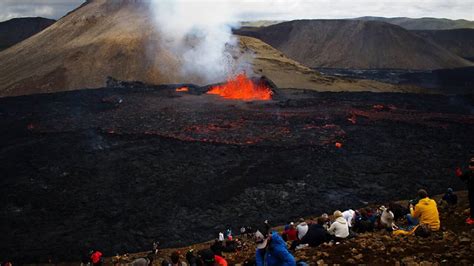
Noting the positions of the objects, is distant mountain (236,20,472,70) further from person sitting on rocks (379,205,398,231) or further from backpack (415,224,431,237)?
backpack (415,224,431,237)

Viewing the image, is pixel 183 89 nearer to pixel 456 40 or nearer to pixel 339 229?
pixel 339 229

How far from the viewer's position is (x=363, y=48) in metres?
114

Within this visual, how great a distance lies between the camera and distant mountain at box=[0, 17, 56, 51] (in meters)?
169

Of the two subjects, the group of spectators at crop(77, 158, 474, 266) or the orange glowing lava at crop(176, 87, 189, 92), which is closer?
the group of spectators at crop(77, 158, 474, 266)

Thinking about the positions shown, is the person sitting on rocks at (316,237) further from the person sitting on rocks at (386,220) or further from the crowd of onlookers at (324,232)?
the person sitting on rocks at (386,220)

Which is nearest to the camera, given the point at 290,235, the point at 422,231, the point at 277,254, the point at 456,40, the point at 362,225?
the point at 277,254

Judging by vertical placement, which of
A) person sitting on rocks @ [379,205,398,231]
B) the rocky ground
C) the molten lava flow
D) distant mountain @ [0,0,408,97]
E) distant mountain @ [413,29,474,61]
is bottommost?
person sitting on rocks @ [379,205,398,231]

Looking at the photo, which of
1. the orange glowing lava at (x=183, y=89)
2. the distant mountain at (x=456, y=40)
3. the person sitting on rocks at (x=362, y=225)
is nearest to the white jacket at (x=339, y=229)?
the person sitting on rocks at (x=362, y=225)

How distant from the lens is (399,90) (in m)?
57.3

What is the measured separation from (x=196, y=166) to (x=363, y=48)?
332 ft

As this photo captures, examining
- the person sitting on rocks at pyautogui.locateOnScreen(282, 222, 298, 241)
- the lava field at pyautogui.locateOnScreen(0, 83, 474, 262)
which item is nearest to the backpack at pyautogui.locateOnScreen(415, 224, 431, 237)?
the person sitting on rocks at pyautogui.locateOnScreen(282, 222, 298, 241)

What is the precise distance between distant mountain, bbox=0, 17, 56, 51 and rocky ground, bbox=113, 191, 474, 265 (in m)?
183

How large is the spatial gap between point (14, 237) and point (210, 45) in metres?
49.6

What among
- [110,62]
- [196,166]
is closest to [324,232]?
[196,166]
